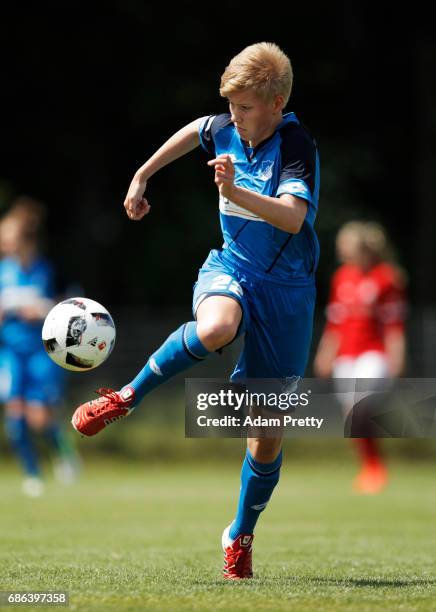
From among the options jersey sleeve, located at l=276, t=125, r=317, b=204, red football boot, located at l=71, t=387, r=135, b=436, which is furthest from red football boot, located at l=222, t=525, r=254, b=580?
jersey sleeve, located at l=276, t=125, r=317, b=204

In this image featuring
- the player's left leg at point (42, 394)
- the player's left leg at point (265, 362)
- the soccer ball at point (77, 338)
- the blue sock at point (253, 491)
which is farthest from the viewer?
the player's left leg at point (42, 394)

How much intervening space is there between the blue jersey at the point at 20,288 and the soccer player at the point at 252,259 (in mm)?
6817

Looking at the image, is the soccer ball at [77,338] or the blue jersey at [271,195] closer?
the blue jersey at [271,195]

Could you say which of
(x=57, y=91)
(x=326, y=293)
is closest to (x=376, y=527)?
(x=326, y=293)

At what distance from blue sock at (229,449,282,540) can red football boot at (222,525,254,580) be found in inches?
1.5

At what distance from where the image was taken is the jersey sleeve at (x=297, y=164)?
500cm

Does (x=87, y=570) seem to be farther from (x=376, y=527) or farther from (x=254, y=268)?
(x=376, y=527)

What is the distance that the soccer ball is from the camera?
5367mm

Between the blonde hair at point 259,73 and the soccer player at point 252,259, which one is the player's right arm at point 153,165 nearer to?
the soccer player at point 252,259

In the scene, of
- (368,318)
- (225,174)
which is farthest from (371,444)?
(225,174)

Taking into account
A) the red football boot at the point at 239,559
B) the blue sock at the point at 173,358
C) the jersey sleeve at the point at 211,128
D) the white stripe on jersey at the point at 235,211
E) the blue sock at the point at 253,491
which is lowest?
the red football boot at the point at 239,559

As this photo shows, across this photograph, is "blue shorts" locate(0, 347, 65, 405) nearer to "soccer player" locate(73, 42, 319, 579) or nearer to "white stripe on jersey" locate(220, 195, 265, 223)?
"soccer player" locate(73, 42, 319, 579)

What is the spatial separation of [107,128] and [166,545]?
14.6m

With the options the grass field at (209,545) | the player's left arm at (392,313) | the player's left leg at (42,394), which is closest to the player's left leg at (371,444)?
the player's left arm at (392,313)
